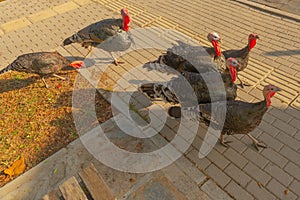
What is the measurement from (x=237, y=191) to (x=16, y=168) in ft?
14.6

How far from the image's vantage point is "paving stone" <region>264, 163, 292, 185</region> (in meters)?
4.58

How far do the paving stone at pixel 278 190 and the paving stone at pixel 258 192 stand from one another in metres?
0.10

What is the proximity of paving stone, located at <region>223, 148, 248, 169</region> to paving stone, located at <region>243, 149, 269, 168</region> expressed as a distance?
0.12 meters

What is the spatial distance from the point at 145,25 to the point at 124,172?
20.6 ft

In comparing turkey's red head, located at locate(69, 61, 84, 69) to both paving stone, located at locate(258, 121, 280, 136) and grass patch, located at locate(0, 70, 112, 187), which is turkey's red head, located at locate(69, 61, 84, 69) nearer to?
grass patch, located at locate(0, 70, 112, 187)

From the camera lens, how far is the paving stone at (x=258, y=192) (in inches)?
171

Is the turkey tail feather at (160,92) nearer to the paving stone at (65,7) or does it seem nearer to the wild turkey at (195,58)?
the wild turkey at (195,58)

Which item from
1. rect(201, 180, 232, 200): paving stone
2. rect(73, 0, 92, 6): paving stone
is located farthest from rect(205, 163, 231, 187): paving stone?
rect(73, 0, 92, 6): paving stone

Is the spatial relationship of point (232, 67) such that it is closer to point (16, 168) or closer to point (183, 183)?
point (183, 183)

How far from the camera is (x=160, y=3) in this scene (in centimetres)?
1100

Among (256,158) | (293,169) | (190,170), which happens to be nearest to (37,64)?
(190,170)

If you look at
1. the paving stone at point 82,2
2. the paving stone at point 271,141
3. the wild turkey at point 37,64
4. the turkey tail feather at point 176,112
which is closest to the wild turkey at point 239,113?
the turkey tail feather at point 176,112

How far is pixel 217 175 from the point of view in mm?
4703

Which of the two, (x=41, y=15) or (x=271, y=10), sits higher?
(x=271, y=10)
